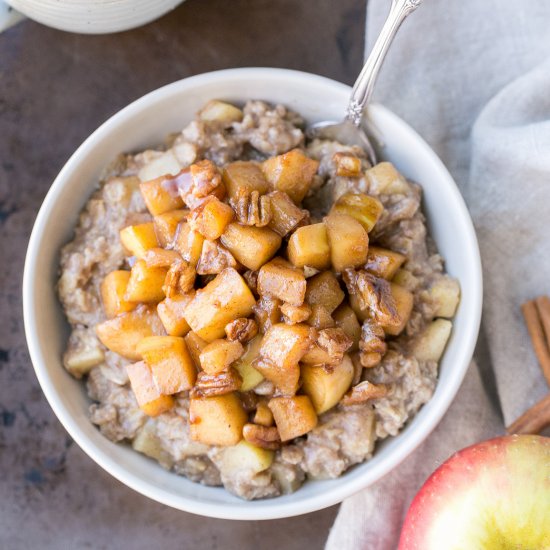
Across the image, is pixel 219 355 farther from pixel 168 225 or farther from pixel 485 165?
pixel 485 165

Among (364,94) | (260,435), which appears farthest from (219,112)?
(260,435)

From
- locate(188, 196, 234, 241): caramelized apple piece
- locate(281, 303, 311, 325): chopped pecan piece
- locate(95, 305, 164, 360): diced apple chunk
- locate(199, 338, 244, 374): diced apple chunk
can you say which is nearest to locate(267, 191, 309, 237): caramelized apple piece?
locate(188, 196, 234, 241): caramelized apple piece

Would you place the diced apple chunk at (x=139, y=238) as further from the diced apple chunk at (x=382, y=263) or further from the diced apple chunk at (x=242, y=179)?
the diced apple chunk at (x=382, y=263)

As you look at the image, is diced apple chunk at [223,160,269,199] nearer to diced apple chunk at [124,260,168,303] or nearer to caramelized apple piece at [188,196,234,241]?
caramelized apple piece at [188,196,234,241]

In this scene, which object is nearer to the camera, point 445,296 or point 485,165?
point 445,296

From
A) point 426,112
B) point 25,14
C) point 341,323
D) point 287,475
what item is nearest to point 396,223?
point 341,323

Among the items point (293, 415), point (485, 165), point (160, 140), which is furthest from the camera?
point (485, 165)
